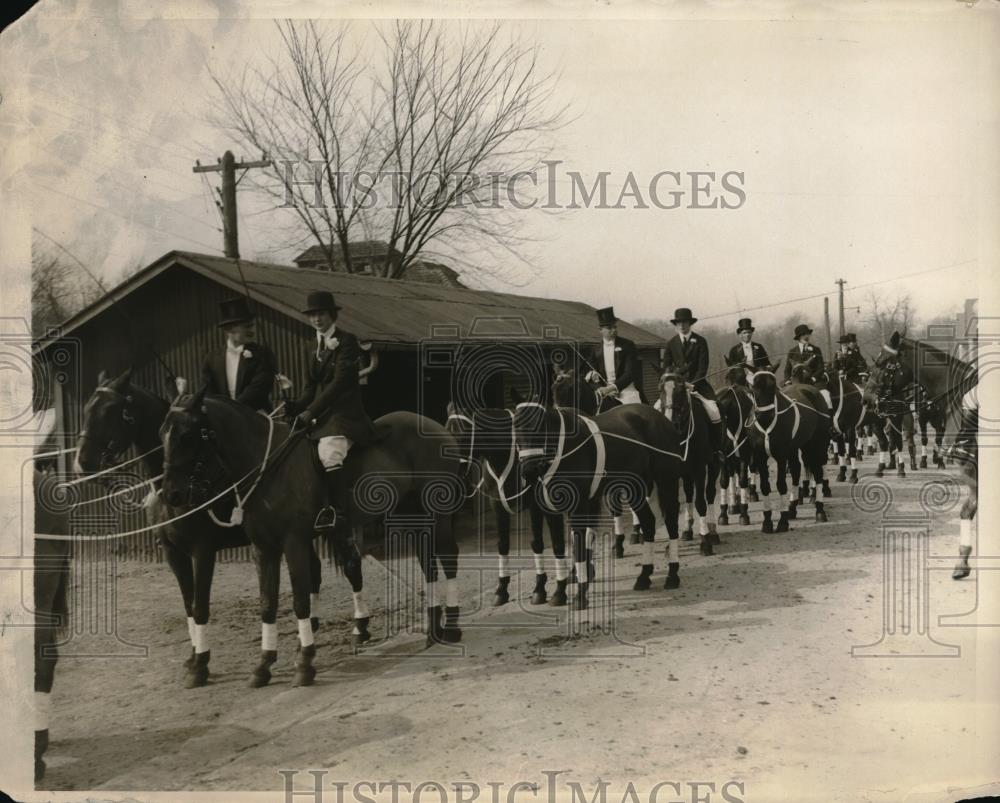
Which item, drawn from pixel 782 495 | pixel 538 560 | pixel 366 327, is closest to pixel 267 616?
pixel 538 560

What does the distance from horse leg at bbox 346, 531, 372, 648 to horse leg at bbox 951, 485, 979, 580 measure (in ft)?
15.3

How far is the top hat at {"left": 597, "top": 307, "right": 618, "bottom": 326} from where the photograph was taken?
25.3ft

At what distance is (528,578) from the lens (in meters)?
8.05

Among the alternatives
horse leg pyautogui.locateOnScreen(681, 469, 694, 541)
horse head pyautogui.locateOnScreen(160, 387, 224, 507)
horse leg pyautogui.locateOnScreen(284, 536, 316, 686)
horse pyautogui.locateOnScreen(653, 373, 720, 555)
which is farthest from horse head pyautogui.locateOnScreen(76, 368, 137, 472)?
horse leg pyautogui.locateOnScreen(681, 469, 694, 541)

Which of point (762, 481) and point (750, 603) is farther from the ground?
point (762, 481)

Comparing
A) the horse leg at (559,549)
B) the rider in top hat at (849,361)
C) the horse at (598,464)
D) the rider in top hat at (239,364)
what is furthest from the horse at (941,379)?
the rider in top hat at (239,364)

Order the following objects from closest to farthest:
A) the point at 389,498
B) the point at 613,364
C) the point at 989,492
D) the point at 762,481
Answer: the point at 989,492 → the point at 389,498 → the point at 613,364 → the point at 762,481

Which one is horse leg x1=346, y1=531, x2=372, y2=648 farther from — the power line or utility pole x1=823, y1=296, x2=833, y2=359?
utility pole x1=823, y1=296, x2=833, y2=359

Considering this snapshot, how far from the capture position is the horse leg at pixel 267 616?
6020 millimetres

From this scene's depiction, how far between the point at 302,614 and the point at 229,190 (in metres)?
3.68

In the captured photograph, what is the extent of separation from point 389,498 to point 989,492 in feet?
15.2

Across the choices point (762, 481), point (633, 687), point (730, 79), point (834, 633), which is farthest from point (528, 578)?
point (730, 79)

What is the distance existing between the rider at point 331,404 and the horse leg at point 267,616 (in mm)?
454

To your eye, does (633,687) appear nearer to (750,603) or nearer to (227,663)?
(750,603)
